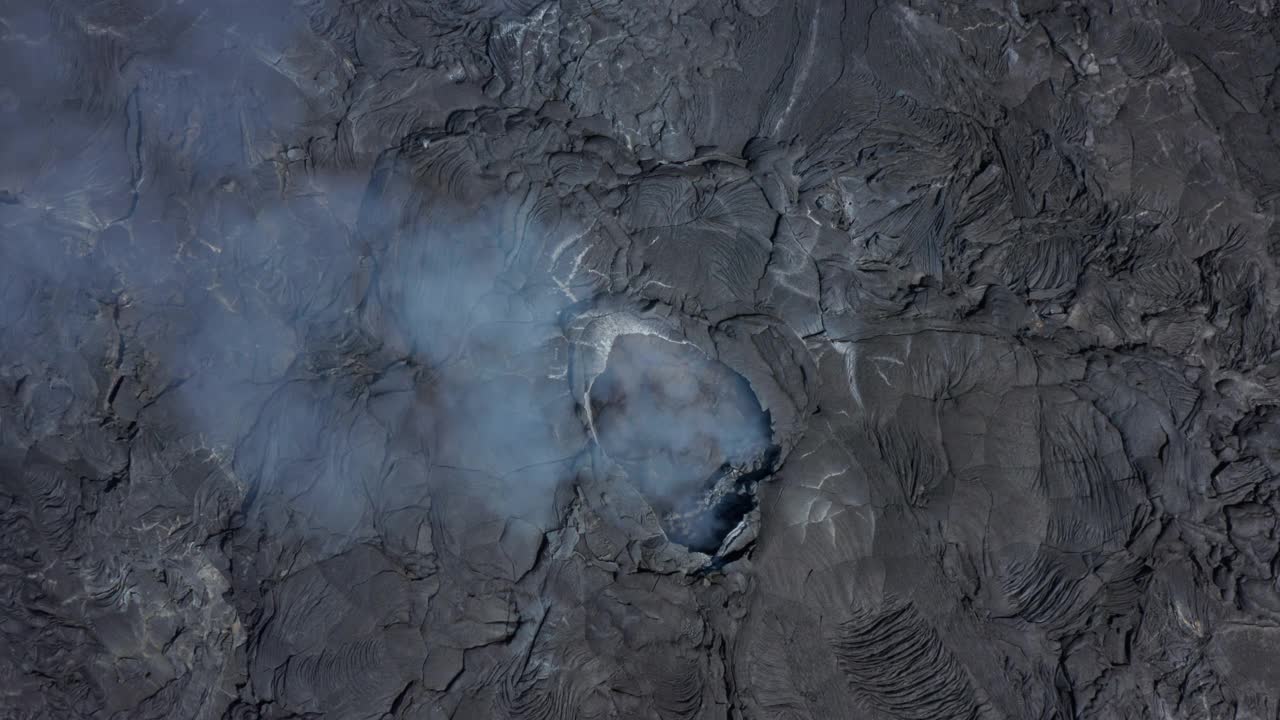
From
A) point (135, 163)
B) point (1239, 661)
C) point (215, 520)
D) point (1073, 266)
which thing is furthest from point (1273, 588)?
point (135, 163)

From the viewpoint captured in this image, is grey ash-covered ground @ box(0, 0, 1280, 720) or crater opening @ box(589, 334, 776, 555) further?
crater opening @ box(589, 334, 776, 555)

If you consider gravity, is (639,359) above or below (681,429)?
above

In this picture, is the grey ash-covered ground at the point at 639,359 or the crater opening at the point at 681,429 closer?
the grey ash-covered ground at the point at 639,359

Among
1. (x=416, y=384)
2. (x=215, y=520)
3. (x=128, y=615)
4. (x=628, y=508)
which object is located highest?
(x=416, y=384)

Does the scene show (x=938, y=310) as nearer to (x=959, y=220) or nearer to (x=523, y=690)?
(x=959, y=220)
